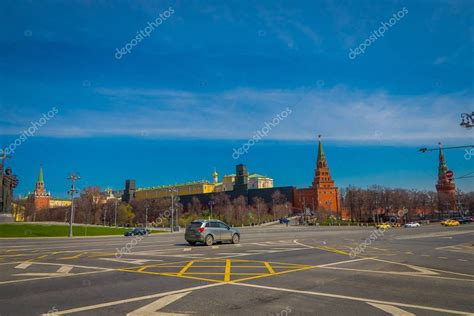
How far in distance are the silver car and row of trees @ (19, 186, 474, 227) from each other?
72.3 meters

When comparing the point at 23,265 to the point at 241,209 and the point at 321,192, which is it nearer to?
the point at 241,209

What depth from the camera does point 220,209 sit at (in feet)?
401

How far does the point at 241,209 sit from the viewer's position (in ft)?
367

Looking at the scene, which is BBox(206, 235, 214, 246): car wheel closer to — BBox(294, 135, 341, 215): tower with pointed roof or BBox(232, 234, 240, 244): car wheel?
BBox(232, 234, 240, 244): car wheel

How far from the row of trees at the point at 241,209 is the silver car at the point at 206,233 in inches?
2846

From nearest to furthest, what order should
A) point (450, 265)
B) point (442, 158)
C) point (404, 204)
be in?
point (450, 265) → point (404, 204) → point (442, 158)

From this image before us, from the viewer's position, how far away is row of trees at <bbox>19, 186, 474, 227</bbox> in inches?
4112

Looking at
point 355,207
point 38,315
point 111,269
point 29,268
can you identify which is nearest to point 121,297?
point 38,315

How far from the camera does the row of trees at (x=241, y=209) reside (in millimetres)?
104438

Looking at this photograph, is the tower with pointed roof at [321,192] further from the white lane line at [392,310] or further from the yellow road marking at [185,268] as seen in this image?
the white lane line at [392,310]

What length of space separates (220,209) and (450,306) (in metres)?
116

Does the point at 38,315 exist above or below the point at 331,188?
below

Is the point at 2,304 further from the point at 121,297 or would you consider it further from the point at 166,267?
the point at 166,267

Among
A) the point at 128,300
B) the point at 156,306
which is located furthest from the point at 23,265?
the point at 156,306
